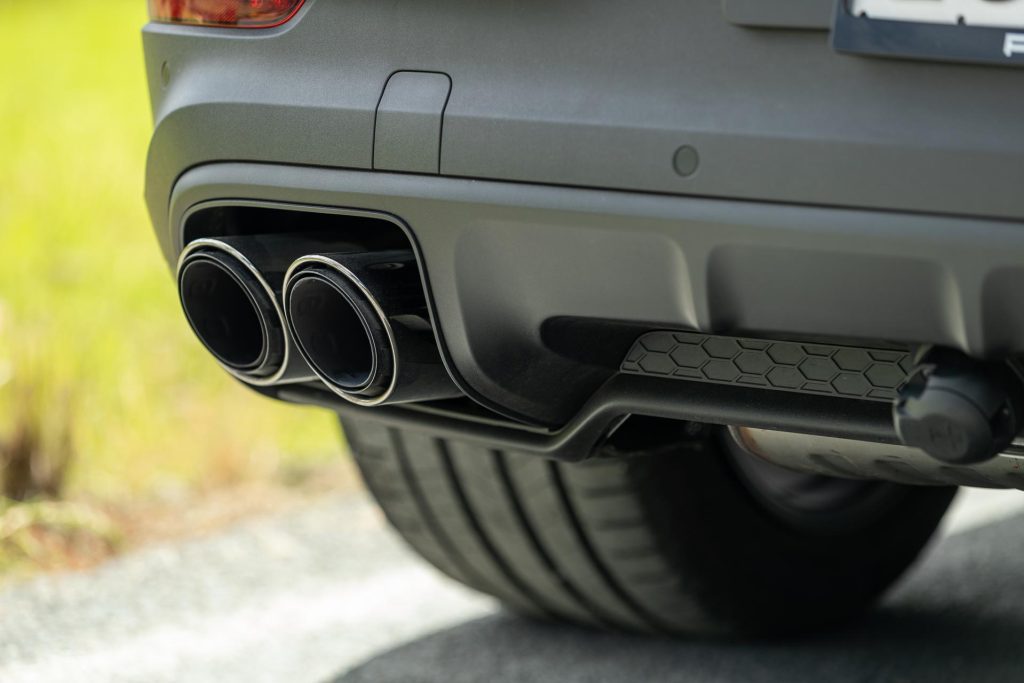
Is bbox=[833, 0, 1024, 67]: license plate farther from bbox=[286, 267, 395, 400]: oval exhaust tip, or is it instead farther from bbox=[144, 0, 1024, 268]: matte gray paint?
bbox=[286, 267, 395, 400]: oval exhaust tip

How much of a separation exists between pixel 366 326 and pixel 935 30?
0.66m

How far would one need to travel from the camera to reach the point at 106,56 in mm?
9461

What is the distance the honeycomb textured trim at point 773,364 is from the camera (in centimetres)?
148

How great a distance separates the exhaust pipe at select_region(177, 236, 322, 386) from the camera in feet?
5.34

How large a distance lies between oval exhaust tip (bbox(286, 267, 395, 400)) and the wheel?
428 mm

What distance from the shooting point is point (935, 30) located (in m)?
1.29

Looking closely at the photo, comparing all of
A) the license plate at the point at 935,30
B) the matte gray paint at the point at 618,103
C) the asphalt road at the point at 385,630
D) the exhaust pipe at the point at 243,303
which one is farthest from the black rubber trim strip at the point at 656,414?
the asphalt road at the point at 385,630

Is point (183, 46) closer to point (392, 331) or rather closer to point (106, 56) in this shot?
point (392, 331)

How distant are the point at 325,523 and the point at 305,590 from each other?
0.43 metres

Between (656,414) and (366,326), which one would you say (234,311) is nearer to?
(366,326)

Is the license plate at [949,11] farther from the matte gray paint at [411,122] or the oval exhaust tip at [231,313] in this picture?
the oval exhaust tip at [231,313]

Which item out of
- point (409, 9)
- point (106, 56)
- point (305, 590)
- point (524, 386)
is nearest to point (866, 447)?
point (524, 386)

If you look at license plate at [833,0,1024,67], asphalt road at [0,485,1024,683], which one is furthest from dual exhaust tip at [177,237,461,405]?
asphalt road at [0,485,1024,683]

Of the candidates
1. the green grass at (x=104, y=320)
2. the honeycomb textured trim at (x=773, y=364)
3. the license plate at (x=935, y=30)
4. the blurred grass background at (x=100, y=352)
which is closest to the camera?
the license plate at (x=935, y=30)
